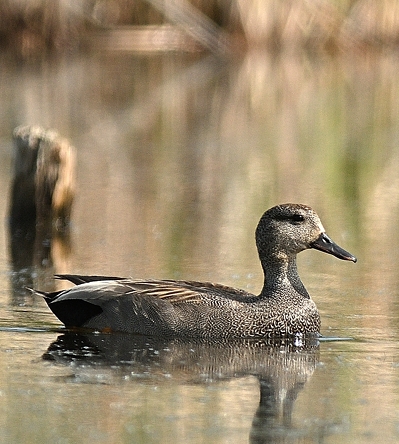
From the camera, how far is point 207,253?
9.91m

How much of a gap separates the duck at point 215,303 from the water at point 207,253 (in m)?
0.13

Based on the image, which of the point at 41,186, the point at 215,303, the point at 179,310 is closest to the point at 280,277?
the point at 215,303

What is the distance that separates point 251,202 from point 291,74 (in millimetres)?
14243

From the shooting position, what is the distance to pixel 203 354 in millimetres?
6844

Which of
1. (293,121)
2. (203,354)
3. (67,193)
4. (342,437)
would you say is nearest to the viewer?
(342,437)

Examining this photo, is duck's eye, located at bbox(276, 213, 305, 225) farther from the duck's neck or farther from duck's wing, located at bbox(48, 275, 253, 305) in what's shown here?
duck's wing, located at bbox(48, 275, 253, 305)

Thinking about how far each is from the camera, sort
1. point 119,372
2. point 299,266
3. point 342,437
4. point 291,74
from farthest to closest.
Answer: point 291,74 < point 299,266 < point 119,372 < point 342,437

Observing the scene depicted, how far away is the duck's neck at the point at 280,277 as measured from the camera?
7.37 metres

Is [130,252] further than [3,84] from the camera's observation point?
No

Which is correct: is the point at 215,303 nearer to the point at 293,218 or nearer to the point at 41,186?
the point at 293,218

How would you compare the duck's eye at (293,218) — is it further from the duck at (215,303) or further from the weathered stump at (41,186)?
the weathered stump at (41,186)

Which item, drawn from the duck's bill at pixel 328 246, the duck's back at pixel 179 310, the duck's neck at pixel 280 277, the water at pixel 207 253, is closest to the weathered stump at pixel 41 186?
the water at pixel 207 253

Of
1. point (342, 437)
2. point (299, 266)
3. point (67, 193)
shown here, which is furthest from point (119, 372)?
point (67, 193)

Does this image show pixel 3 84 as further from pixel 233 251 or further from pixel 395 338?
pixel 395 338
